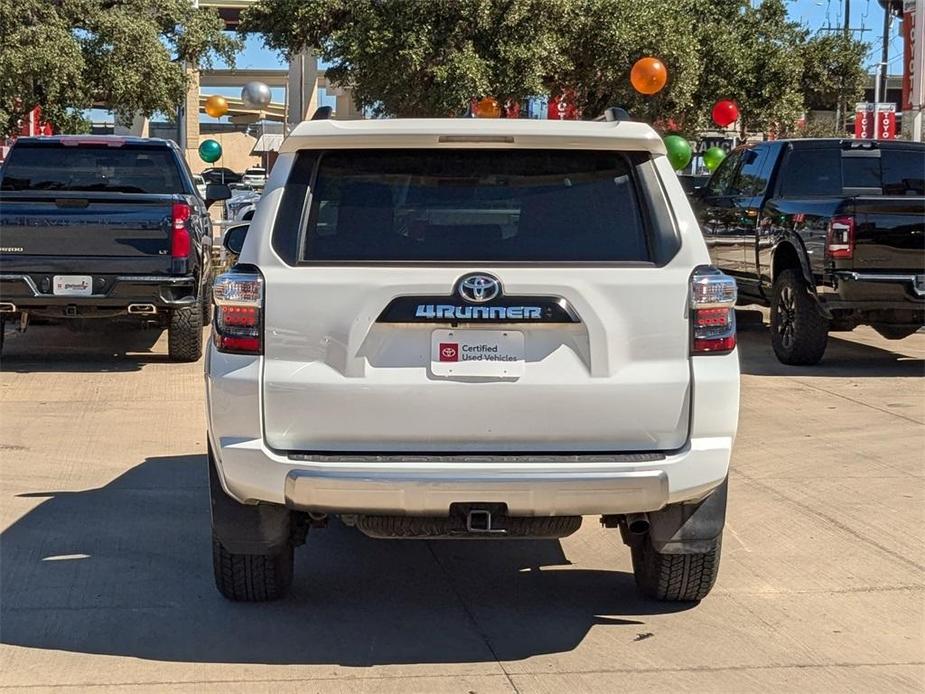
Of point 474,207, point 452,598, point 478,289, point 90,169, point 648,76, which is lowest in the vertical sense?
point 452,598

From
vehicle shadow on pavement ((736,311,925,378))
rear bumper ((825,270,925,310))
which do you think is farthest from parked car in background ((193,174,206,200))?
rear bumper ((825,270,925,310))

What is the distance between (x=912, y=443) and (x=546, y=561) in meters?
3.69

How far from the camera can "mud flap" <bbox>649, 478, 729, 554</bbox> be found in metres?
4.84

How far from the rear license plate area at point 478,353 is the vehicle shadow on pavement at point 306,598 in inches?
41.5

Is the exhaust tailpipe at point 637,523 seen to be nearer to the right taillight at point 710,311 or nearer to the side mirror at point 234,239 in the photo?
the right taillight at point 710,311

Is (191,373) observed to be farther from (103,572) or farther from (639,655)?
(639,655)


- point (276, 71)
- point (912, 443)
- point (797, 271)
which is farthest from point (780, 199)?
point (276, 71)

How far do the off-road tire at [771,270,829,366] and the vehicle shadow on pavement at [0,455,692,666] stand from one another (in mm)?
6006

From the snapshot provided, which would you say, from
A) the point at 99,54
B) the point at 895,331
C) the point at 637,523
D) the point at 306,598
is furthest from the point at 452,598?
the point at 99,54

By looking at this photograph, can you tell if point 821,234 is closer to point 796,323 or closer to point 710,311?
point 796,323

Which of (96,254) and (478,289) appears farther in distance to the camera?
(96,254)

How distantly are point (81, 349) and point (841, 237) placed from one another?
6851 mm

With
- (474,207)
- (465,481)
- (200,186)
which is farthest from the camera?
(200,186)

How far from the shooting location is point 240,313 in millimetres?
4570
